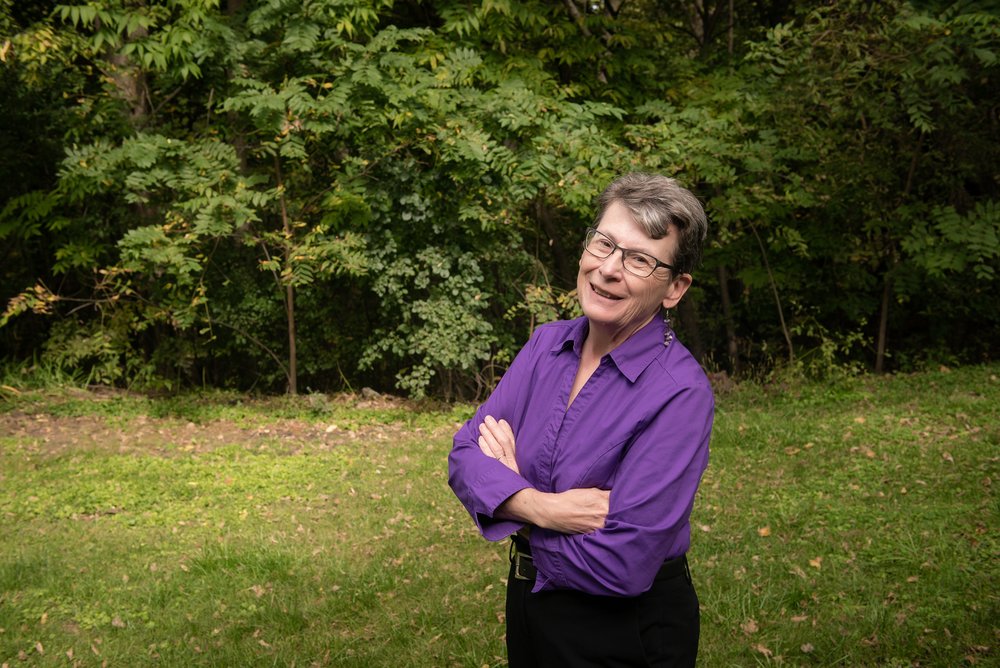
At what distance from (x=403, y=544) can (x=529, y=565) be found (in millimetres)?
3757

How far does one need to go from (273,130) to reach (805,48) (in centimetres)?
579

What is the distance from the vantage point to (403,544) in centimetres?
600

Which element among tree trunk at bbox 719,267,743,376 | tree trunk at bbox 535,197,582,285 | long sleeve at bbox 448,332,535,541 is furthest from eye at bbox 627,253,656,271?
tree trunk at bbox 719,267,743,376

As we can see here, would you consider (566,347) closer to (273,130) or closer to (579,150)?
(579,150)

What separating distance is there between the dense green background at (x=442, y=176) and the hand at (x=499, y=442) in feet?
21.8

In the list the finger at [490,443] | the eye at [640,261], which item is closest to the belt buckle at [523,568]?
the finger at [490,443]

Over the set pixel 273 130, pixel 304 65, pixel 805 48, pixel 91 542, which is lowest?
pixel 91 542

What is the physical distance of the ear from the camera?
239 cm

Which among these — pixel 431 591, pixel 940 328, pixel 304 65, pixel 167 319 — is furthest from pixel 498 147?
pixel 940 328

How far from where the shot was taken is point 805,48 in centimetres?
950

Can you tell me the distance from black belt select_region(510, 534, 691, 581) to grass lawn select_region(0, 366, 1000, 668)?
2.22 metres

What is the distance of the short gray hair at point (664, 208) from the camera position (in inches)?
89.7

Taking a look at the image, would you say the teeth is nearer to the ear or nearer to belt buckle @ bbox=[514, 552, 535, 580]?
the ear

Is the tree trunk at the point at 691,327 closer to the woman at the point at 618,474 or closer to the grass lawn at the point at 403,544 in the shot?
the grass lawn at the point at 403,544
